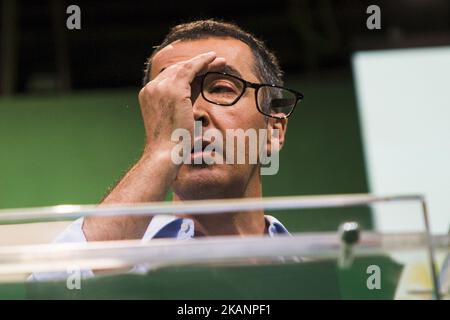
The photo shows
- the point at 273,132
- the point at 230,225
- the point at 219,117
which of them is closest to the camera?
the point at 230,225

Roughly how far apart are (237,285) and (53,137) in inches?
43.6

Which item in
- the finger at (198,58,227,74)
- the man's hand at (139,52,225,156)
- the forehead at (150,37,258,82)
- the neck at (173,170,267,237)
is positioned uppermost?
the forehead at (150,37,258,82)

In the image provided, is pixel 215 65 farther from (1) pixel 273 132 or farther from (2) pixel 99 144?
(2) pixel 99 144

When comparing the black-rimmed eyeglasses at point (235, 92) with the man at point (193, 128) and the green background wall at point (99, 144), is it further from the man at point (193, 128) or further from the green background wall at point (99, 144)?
the green background wall at point (99, 144)

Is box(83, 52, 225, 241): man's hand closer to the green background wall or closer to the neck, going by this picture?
the neck

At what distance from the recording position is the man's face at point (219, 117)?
2.82ft

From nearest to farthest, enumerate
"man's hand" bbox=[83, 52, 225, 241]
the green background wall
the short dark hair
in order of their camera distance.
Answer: "man's hand" bbox=[83, 52, 225, 241] → the short dark hair → the green background wall

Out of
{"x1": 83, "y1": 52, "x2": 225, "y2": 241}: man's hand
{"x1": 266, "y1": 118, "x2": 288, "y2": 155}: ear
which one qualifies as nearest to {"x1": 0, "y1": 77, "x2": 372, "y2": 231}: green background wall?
{"x1": 266, "y1": 118, "x2": 288, "y2": 155}: ear

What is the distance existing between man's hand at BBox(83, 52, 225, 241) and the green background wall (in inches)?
21.6

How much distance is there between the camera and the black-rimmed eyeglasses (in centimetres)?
86

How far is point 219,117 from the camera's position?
882 millimetres

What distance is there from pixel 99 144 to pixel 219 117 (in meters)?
0.78

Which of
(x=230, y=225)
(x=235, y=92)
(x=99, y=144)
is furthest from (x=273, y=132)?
(x=99, y=144)

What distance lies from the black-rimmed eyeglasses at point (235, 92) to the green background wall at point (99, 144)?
0.45m
